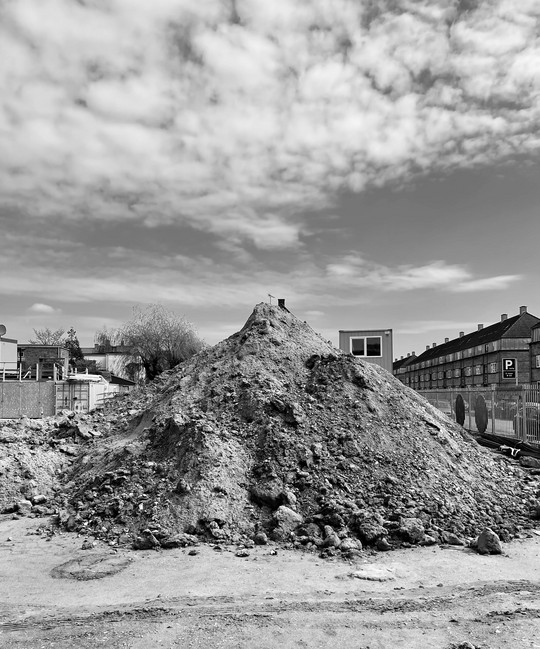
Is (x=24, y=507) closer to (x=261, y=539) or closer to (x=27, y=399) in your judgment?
(x=261, y=539)

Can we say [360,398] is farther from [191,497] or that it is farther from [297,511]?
[191,497]

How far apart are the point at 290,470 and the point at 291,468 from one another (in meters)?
0.05

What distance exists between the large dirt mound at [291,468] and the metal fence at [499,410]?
5.71 m

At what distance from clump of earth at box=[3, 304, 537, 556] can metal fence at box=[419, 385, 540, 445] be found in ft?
18.0

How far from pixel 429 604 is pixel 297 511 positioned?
286cm

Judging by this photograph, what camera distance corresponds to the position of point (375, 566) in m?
6.43

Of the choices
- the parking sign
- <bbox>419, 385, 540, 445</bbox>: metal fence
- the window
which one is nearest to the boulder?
<bbox>419, 385, 540, 445</bbox>: metal fence

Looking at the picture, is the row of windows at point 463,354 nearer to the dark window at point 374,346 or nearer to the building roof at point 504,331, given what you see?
the building roof at point 504,331

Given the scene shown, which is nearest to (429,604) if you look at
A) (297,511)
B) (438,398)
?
(297,511)

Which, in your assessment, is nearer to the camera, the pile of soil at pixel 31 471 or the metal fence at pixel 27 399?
the pile of soil at pixel 31 471

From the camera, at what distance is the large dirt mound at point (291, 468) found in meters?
7.56

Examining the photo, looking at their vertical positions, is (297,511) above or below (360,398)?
below

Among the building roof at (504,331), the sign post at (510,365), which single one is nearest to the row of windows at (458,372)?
the building roof at (504,331)

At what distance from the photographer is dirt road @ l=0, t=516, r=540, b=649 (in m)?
4.54
